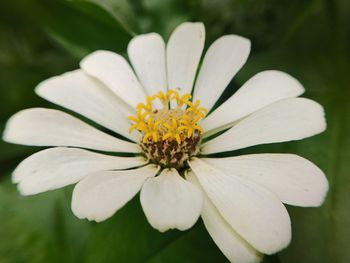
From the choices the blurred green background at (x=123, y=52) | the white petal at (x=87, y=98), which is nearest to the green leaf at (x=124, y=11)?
the blurred green background at (x=123, y=52)

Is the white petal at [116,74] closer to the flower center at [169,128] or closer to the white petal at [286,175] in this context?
the flower center at [169,128]

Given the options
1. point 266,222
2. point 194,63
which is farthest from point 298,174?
point 194,63

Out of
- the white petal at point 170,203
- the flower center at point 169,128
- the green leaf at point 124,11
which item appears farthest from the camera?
the green leaf at point 124,11

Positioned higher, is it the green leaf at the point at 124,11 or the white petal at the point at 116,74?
the green leaf at the point at 124,11

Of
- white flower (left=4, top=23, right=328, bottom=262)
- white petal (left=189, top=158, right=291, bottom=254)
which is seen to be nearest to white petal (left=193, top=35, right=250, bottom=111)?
white flower (left=4, top=23, right=328, bottom=262)

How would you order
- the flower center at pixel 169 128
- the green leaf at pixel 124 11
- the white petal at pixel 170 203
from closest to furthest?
the white petal at pixel 170 203, the flower center at pixel 169 128, the green leaf at pixel 124 11

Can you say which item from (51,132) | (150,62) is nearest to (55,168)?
(51,132)
